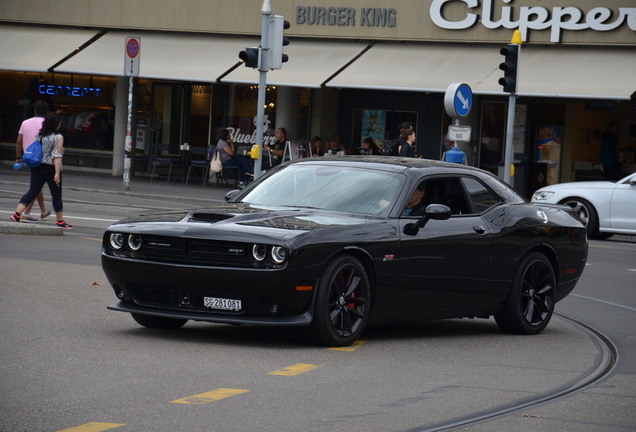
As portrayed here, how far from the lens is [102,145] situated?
31703 mm

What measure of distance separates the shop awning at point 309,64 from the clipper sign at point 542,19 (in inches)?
95.6

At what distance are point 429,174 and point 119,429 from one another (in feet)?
14.0

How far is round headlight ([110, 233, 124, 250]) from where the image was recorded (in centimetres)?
787

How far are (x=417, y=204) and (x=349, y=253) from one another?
3.59 feet

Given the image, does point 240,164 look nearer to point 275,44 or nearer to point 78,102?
point 78,102

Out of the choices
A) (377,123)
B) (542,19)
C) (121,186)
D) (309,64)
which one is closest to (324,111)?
(377,123)

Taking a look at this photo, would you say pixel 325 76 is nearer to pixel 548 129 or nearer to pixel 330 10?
pixel 330 10

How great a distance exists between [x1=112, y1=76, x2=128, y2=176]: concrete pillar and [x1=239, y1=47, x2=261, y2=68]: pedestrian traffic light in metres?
13.1

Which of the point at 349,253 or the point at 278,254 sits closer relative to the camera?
the point at 278,254

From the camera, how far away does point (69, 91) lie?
104 ft

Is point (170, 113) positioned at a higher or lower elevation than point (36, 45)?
lower

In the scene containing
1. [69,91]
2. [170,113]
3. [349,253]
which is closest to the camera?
[349,253]

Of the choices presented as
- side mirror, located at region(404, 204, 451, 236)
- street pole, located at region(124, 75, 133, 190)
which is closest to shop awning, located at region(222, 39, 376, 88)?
street pole, located at region(124, 75, 133, 190)

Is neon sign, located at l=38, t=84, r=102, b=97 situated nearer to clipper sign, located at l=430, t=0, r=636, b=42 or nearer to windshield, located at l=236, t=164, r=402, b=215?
clipper sign, located at l=430, t=0, r=636, b=42
